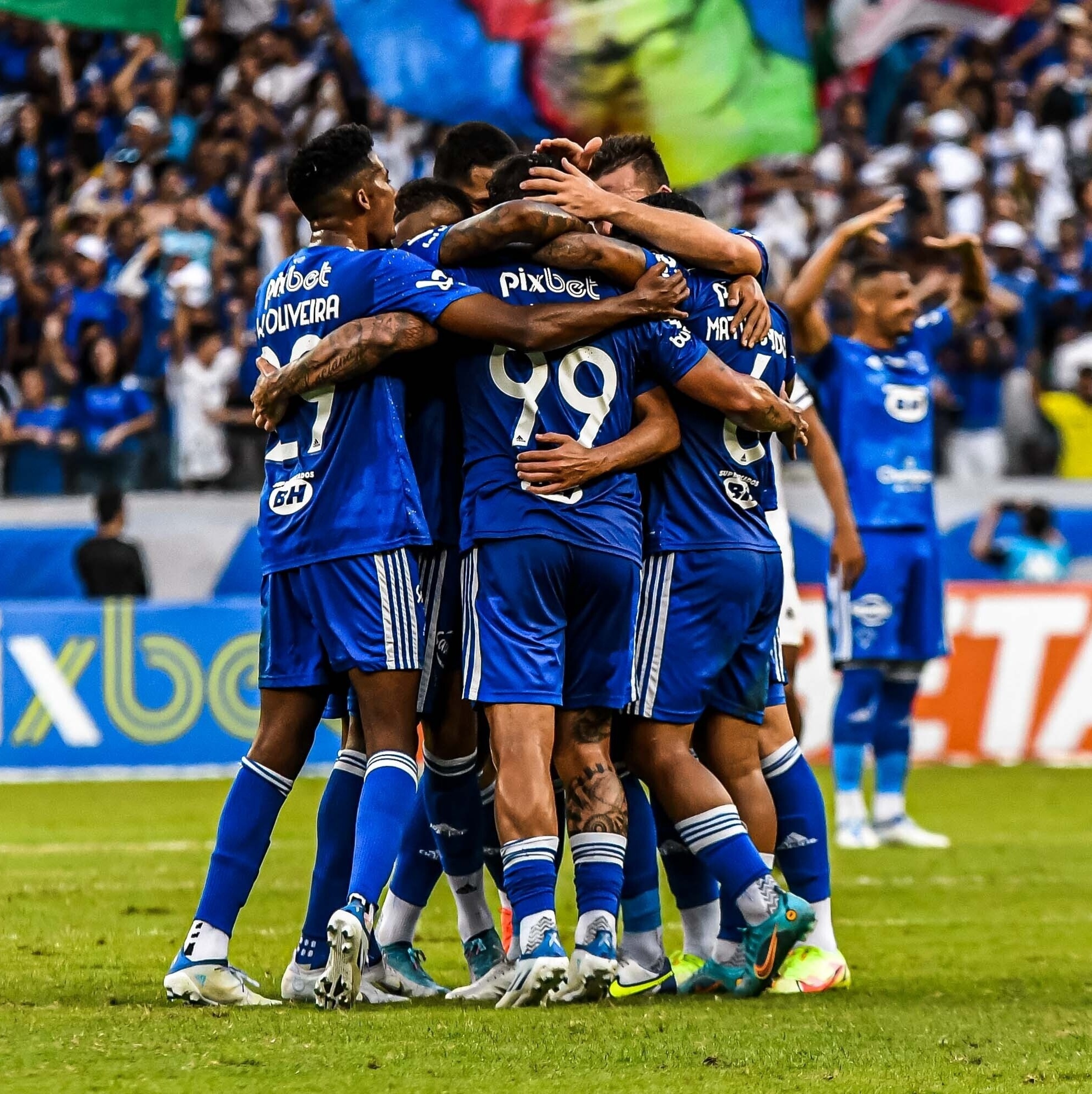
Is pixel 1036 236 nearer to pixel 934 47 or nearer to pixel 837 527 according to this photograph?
pixel 934 47

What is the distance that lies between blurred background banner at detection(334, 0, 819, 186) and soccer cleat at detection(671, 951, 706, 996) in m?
9.43

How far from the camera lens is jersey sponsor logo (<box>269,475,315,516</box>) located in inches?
216

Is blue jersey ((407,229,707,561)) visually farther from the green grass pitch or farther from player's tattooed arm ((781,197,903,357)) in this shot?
player's tattooed arm ((781,197,903,357))

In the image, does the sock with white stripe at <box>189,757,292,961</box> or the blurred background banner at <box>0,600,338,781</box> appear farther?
the blurred background banner at <box>0,600,338,781</box>

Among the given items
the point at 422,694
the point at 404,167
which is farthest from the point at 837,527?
the point at 404,167

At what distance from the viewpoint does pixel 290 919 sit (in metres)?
7.42

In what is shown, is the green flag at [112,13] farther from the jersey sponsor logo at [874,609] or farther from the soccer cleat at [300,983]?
the soccer cleat at [300,983]

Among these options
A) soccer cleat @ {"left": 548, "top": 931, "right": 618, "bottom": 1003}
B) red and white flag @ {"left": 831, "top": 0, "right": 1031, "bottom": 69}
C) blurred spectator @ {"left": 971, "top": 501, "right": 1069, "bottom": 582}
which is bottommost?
blurred spectator @ {"left": 971, "top": 501, "right": 1069, "bottom": 582}

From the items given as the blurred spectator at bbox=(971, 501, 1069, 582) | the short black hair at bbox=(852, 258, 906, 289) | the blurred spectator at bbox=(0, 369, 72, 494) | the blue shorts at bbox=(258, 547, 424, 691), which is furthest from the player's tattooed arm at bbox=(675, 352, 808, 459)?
the blurred spectator at bbox=(0, 369, 72, 494)

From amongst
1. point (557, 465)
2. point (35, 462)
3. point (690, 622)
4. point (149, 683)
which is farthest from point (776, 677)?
point (35, 462)

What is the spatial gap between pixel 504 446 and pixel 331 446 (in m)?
0.47

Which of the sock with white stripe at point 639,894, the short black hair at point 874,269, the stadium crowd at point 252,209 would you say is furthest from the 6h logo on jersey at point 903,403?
the stadium crowd at point 252,209

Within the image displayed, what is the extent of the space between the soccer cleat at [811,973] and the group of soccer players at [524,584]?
0.04 feet

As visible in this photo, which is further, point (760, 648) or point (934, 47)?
point (934, 47)
